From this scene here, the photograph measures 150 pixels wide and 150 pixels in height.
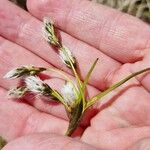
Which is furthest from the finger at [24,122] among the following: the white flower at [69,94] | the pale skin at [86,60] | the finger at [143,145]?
the finger at [143,145]

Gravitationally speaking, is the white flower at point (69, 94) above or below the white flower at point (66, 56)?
below

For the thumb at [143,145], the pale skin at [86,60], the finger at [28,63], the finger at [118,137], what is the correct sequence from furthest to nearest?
the finger at [28,63] < the pale skin at [86,60] < the finger at [118,137] < the thumb at [143,145]

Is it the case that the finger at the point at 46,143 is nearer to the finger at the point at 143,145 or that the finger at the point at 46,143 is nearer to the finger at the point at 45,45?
the finger at the point at 143,145

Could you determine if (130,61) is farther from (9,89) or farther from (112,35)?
(9,89)

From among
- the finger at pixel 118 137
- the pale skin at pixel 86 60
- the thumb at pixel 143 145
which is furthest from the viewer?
the pale skin at pixel 86 60

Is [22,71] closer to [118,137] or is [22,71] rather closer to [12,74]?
[12,74]

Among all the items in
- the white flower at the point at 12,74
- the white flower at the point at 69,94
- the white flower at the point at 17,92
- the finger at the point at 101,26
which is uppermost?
the finger at the point at 101,26

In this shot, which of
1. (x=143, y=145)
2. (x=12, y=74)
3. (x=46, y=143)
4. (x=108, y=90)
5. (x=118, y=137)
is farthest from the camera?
(x=12, y=74)

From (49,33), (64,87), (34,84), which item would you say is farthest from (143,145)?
(49,33)
